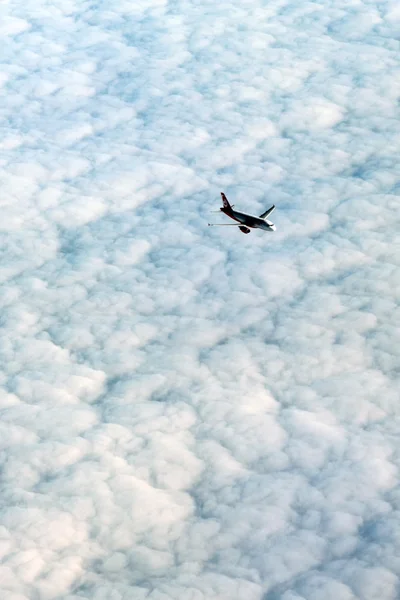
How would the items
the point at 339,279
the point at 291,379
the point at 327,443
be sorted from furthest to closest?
the point at 339,279 → the point at 291,379 → the point at 327,443

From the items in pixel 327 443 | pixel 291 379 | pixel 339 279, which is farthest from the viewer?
pixel 339 279

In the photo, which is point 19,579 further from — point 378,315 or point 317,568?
point 378,315

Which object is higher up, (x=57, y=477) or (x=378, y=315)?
(x=378, y=315)

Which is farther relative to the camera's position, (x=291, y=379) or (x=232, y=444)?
(x=291, y=379)

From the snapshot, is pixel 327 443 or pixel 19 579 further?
pixel 327 443

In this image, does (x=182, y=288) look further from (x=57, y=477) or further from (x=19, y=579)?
(x=19, y=579)

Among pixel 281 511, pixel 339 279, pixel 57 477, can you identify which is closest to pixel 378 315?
pixel 339 279

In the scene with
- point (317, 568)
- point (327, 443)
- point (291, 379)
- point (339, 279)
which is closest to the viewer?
point (317, 568)

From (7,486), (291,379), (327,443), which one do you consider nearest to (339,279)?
(291,379)

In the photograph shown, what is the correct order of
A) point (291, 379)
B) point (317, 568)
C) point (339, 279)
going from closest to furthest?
point (317, 568) → point (291, 379) → point (339, 279)
